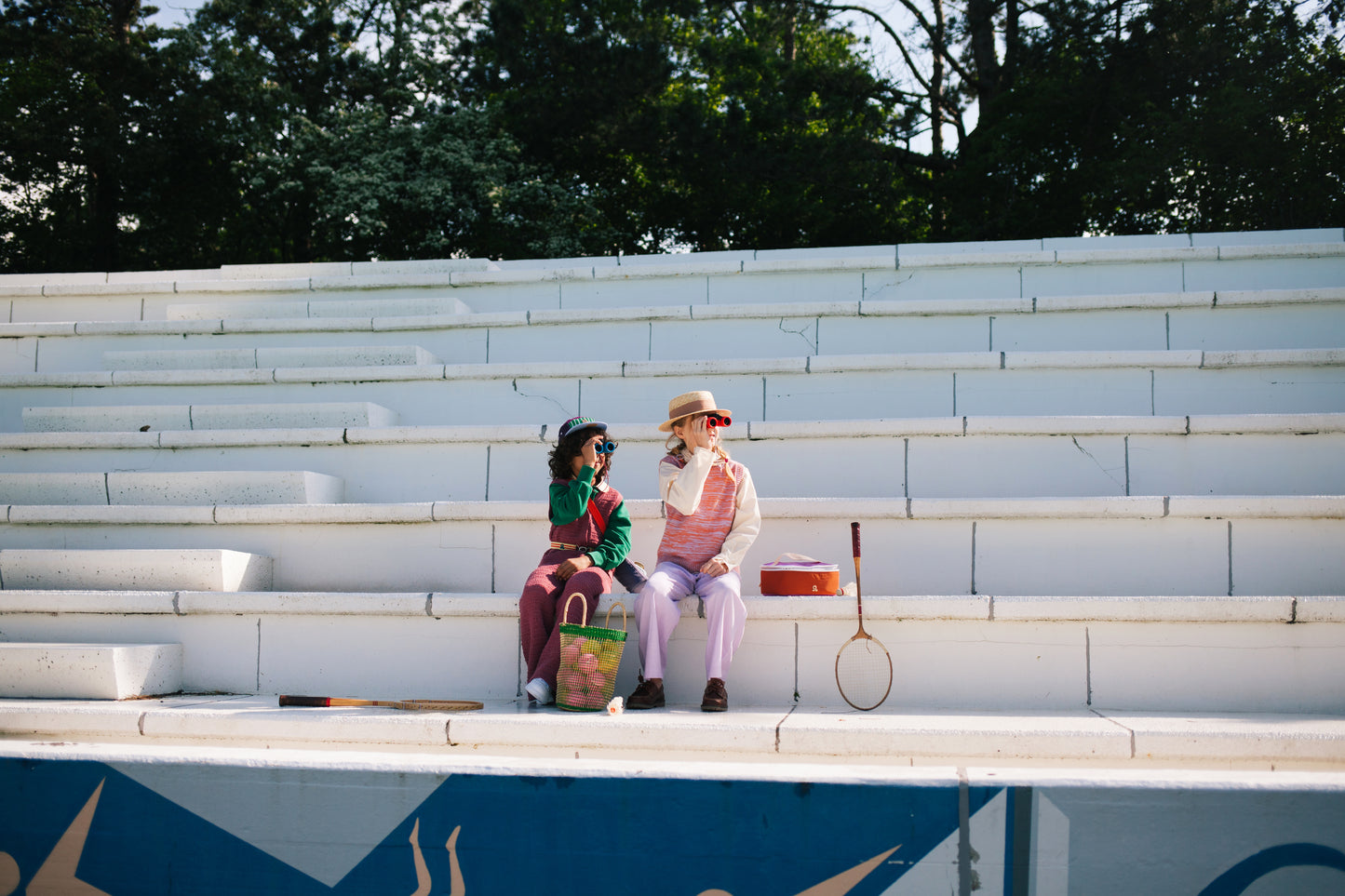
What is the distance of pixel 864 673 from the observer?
161 inches

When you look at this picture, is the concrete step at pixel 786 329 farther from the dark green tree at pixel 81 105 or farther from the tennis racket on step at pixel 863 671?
the dark green tree at pixel 81 105

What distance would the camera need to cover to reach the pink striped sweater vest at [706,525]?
14.3 feet

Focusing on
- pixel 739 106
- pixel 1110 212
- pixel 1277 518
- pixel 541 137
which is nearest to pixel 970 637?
pixel 1277 518

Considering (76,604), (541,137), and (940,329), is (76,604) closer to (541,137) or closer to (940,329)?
(940,329)

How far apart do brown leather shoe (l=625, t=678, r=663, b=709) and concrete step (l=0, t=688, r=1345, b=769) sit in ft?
0.17

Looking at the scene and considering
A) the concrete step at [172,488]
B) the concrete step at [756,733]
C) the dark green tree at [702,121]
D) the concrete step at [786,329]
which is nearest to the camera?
the concrete step at [756,733]

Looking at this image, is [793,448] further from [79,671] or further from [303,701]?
[79,671]

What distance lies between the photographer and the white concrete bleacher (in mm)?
4129

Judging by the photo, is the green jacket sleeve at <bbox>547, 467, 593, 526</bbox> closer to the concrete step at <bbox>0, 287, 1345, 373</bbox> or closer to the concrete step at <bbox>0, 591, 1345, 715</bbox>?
the concrete step at <bbox>0, 591, 1345, 715</bbox>

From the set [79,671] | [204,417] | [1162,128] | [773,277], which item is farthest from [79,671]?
[1162,128]

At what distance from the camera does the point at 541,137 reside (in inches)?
564

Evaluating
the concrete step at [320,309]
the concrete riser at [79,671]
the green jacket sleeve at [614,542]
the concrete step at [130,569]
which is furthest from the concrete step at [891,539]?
the concrete step at [320,309]

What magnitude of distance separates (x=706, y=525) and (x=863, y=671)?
0.93m

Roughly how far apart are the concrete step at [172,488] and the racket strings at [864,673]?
122 inches
